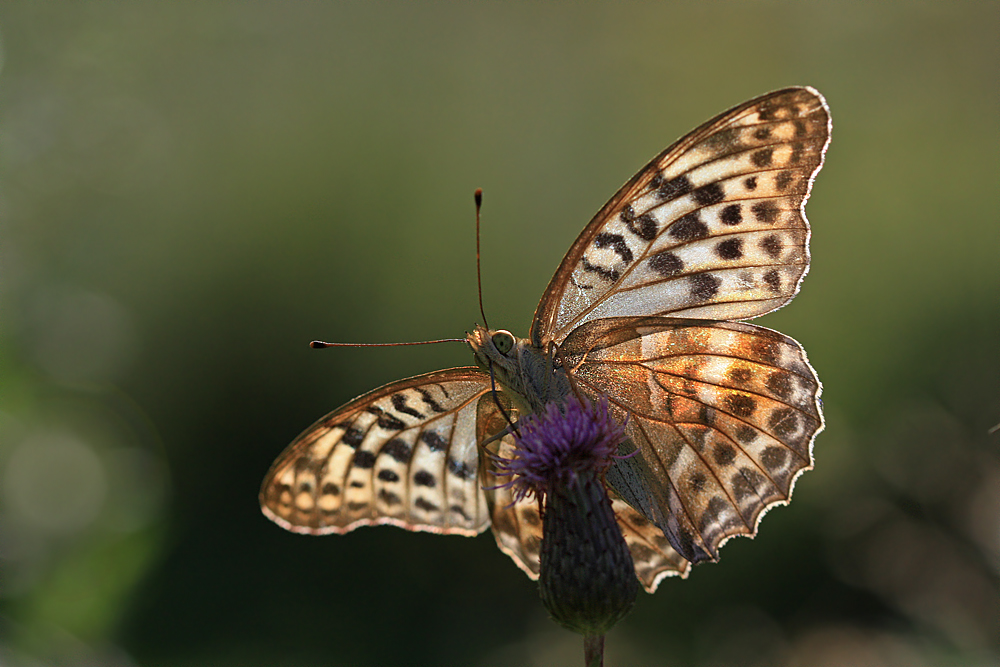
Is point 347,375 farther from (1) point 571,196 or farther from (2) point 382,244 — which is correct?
(1) point 571,196

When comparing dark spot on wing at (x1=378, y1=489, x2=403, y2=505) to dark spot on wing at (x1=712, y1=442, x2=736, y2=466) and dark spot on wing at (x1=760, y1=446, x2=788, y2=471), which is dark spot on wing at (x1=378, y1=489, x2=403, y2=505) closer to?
dark spot on wing at (x1=712, y1=442, x2=736, y2=466)

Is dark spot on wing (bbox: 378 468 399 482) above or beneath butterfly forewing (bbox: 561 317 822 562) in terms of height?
beneath

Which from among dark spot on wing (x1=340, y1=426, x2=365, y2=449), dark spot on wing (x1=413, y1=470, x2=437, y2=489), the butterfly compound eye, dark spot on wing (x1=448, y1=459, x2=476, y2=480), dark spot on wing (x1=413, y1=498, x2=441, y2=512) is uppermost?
the butterfly compound eye

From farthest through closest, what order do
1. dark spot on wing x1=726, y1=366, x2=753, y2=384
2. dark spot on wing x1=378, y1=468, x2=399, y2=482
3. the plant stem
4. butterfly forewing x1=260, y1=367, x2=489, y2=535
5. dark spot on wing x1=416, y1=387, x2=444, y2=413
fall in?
1. dark spot on wing x1=378, y1=468, x2=399, y2=482
2. butterfly forewing x1=260, y1=367, x2=489, y2=535
3. dark spot on wing x1=416, y1=387, x2=444, y2=413
4. dark spot on wing x1=726, y1=366, x2=753, y2=384
5. the plant stem

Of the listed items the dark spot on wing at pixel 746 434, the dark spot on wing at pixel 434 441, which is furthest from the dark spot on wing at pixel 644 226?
the dark spot on wing at pixel 434 441

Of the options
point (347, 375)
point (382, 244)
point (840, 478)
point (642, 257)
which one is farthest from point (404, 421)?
point (382, 244)

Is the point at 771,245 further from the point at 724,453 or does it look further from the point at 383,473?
the point at 383,473

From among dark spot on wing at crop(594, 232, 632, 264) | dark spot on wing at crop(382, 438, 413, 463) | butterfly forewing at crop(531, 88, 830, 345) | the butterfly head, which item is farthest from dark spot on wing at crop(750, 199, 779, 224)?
dark spot on wing at crop(382, 438, 413, 463)
